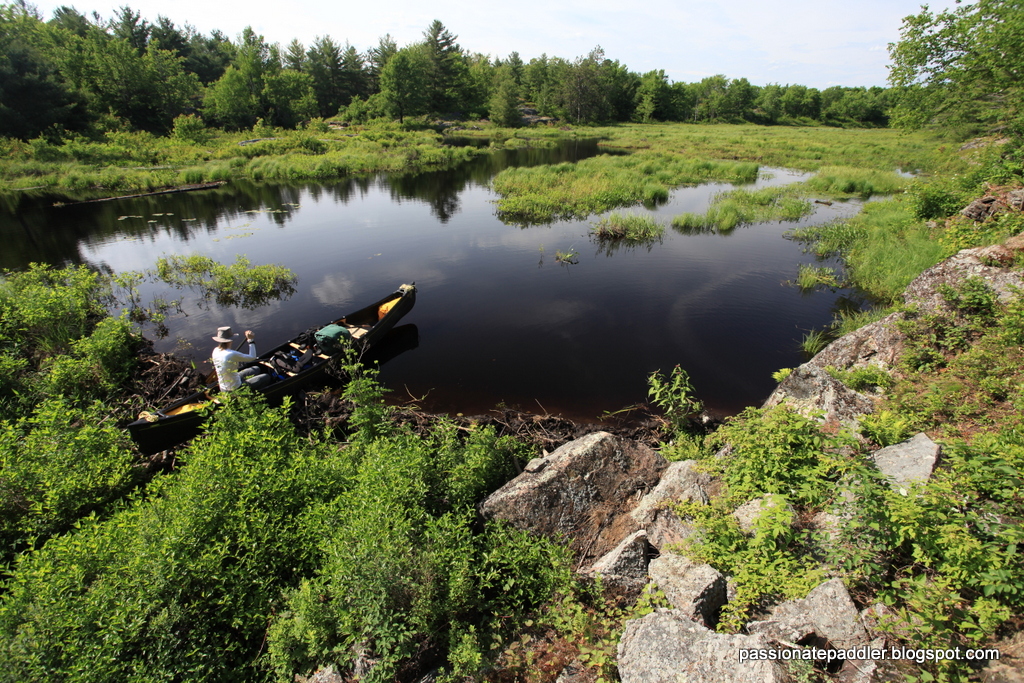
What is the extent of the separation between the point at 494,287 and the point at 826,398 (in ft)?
43.3

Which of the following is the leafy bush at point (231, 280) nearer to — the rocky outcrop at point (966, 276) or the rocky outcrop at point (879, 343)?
the rocky outcrop at point (879, 343)

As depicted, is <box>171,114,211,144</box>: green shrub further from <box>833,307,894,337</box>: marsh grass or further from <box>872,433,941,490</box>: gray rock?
<box>872,433,941,490</box>: gray rock

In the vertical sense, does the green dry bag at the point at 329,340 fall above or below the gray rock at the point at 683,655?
below

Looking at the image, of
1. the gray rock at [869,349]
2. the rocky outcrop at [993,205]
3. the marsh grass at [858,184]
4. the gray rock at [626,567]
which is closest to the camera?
the gray rock at [626,567]

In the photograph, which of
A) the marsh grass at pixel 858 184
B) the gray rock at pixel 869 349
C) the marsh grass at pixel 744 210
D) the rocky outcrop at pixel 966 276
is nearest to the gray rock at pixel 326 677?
the gray rock at pixel 869 349

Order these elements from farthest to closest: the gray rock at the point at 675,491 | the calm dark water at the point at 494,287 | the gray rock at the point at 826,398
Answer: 1. the calm dark water at the point at 494,287
2. the gray rock at the point at 826,398
3. the gray rock at the point at 675,491

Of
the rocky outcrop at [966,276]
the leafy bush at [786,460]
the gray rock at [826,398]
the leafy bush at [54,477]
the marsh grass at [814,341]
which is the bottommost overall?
the marsh grass at [814,341]

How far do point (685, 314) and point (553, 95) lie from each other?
324 ft

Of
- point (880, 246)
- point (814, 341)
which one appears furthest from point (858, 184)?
point (814, 341)

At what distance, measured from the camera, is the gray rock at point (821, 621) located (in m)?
3.69

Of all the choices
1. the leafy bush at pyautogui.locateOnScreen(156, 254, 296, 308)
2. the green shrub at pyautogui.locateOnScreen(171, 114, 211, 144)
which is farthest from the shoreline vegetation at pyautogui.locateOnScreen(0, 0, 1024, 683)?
the green shrub at pyautogui.locateOnScreen(171, 114, 211, 144)

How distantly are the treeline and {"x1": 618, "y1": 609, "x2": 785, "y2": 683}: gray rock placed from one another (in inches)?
2590

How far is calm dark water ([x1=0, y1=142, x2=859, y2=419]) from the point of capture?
12914 millimetres

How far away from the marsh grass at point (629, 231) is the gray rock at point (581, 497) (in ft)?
61.6
